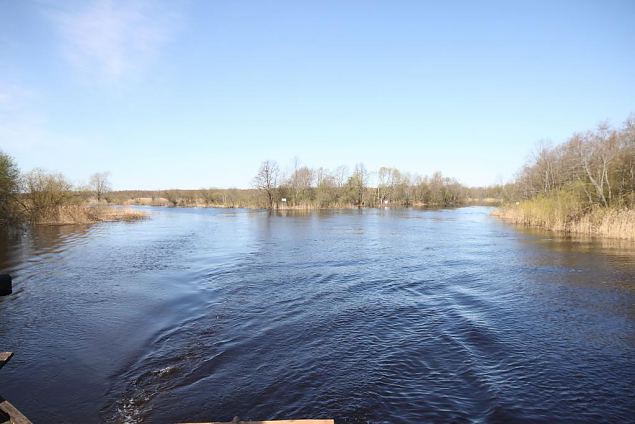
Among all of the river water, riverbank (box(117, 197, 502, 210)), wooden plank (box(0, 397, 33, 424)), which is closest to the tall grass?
the river water

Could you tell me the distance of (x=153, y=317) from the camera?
10125mm

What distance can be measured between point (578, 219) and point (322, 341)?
3002cm

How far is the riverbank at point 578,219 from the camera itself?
25.5 meters

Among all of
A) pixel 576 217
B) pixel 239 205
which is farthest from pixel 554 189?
pixel 239 205

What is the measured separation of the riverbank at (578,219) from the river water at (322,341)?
10644 mm

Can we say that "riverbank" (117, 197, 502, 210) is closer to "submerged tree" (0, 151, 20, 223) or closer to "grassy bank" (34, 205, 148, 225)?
"grassy bank" (34, 205, 148, 225)

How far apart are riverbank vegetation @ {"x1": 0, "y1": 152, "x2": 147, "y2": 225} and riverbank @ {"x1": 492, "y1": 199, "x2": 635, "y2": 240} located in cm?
4252

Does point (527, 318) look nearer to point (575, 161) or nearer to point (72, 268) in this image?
point (72, 268)

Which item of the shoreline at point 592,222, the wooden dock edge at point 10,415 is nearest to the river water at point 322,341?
the wooden dock edge at point 10,415

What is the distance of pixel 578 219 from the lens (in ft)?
100

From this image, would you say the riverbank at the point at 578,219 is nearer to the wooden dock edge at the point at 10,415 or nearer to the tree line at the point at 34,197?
the wooden dock edge at the point at 10,415

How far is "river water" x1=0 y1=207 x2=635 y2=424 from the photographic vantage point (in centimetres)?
582

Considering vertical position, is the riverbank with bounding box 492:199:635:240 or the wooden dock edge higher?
the riverbank with bounding box 492:199:635:240

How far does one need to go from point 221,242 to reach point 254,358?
19271mm
